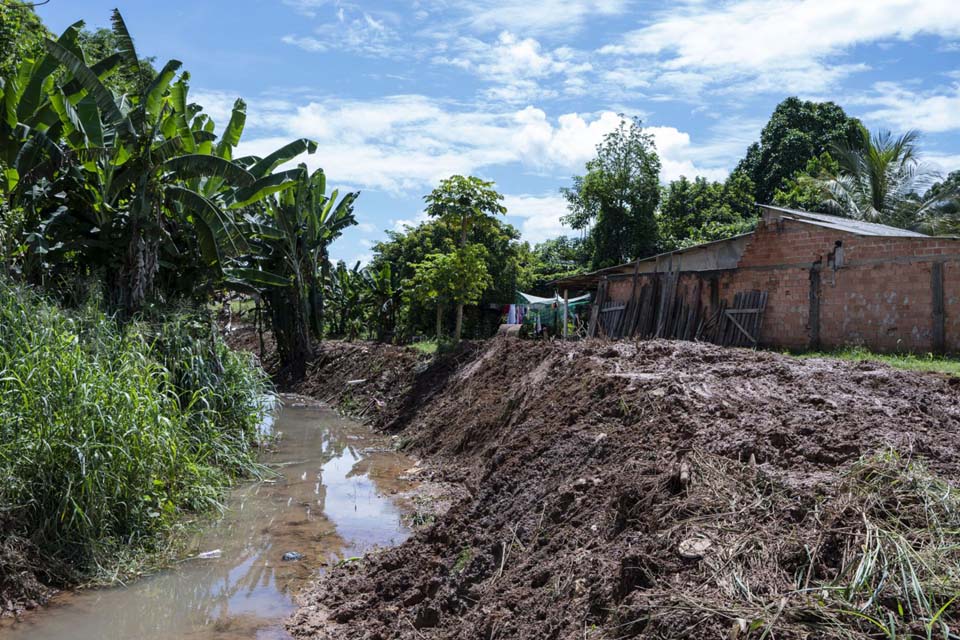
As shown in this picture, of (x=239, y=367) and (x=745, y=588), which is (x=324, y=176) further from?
(x=745, y=588)

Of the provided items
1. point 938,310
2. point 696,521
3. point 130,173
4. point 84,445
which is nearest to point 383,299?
point 130,173

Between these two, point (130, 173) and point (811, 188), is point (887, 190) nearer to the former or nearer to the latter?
point (811, 188)

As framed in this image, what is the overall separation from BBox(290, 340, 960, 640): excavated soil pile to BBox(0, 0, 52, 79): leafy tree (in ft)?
32.3

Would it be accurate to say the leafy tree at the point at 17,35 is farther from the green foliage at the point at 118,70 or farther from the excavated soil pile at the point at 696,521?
the excavated soil pile at the point at 696,521

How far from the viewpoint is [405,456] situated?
1256 centimetres

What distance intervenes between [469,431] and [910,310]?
25.1ft

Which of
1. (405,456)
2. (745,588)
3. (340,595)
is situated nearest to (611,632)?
(745,588)

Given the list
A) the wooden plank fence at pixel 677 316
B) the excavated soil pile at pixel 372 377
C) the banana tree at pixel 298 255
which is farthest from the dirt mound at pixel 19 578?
the banana tree at pixel 298 255

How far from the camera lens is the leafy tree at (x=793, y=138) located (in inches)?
1377

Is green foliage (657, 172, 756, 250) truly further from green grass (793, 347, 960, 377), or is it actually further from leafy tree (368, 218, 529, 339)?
green grass (793, 347, 960, 377)

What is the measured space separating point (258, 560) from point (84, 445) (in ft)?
6.49

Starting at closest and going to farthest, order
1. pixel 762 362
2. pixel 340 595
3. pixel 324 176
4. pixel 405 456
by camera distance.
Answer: pixel 340 595 < pixel 762 362 < pixel 405 456 < pixel 324 176

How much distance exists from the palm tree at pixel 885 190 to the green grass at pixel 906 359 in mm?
18402

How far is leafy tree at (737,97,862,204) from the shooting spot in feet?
115
